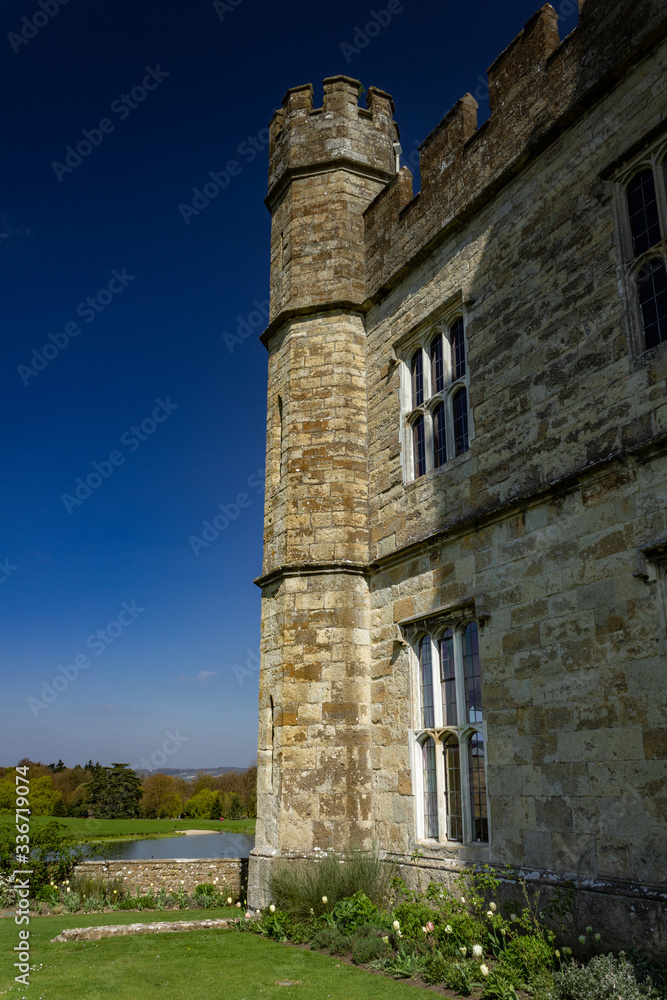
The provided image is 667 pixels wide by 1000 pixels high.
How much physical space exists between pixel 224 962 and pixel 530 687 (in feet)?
12.2

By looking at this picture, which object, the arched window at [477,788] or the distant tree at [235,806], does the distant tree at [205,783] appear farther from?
the arched window at [477,788]

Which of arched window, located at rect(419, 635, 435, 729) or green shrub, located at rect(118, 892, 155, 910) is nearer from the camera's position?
arched window, located at rect(419, 635, 435, 729)

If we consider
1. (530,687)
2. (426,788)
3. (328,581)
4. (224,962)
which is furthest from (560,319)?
(224,962)

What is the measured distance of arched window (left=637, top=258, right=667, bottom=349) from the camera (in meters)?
6.30

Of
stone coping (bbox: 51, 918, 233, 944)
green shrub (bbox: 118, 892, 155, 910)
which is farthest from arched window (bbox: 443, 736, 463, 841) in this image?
green shrub (bbox: 118, 892, 155, 910)

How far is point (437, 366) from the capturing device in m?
→ 9.46

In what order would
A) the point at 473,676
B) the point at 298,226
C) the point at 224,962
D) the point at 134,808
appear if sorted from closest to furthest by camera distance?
the point at 224,962 < the point at 473,676 < the point at 298,226 < the point at 134,808

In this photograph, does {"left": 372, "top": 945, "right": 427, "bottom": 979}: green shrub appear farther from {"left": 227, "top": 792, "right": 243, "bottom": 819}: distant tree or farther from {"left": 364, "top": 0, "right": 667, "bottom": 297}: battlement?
{"left": 227, "top": 792, "right": 243, "bottom": 819}: distant tree

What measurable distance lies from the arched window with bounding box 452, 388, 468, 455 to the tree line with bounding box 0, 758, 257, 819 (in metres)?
19.7

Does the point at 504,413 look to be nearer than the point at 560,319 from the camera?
No

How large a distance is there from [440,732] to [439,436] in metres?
3.52

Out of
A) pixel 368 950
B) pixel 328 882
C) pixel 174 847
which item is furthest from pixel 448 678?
pixel 174 847

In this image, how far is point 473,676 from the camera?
25.4ft

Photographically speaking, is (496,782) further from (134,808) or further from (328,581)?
(134,808)
